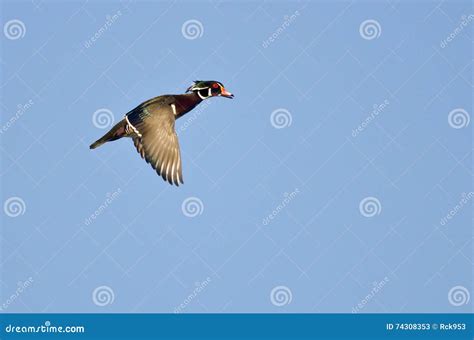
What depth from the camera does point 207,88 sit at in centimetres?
1947

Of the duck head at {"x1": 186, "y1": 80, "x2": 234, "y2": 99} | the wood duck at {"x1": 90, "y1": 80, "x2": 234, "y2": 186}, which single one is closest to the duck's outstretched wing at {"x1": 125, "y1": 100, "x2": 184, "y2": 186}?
the wood duck at {"x1": 90, "y1": 80, "x2": 234, "y2": 186}

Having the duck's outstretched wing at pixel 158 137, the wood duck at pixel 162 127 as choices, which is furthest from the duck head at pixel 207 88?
the duck's outstretched wing at pixel 158 137

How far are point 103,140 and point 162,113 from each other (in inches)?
44.8

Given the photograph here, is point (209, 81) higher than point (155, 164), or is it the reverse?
point (209, 81)

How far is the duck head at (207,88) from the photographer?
19438 millimetres

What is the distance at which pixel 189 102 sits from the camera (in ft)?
63.3

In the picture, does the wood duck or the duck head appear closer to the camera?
the wood duck

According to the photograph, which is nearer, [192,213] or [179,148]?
[179,148]

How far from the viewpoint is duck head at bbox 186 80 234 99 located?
19.4 meters

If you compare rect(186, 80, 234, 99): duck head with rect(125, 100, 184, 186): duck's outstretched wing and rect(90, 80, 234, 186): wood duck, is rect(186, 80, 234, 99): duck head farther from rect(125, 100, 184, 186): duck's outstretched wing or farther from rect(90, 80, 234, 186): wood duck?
rect(125, 100, 184, 186): duck's outstretched wing
